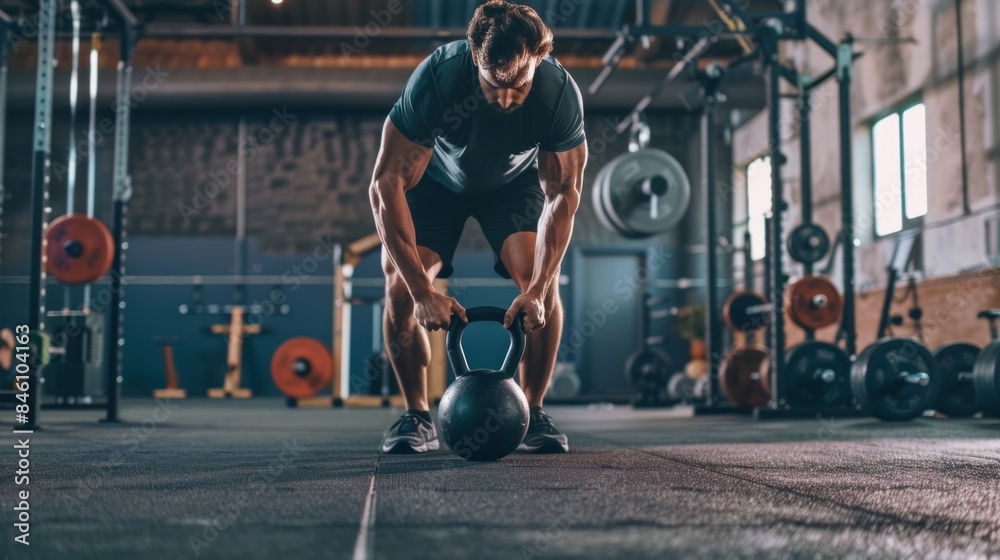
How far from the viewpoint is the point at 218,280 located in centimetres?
876

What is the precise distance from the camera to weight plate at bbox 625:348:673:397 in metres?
6.45

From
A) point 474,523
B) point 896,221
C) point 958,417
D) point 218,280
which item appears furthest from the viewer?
point 218,280

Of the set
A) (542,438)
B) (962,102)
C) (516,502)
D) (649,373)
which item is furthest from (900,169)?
(516,502)

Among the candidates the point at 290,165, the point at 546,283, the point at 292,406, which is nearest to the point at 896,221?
the point at 292,406

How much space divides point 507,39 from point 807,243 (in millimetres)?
→ 3532

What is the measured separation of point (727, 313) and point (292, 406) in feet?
9.56

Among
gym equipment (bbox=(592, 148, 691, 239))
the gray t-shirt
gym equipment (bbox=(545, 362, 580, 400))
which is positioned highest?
gym equipment (bbox=(592, 148, 691, 239))

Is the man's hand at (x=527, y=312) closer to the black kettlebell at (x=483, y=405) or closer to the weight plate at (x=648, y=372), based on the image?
the black kettlebell at (x=483, y=405)

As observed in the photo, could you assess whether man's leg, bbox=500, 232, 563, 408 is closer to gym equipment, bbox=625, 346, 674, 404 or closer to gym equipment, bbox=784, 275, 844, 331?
gym equipment, bbox=784, 275, 844, 331

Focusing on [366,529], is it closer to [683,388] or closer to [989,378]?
[989,378]

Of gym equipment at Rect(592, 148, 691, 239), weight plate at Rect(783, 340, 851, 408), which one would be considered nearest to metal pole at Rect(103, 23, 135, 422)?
gym equipment at Rect(592, 148, 691, 239)

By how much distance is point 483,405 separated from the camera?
178 cm

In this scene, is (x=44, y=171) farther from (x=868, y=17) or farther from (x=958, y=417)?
(x=868, y=17)

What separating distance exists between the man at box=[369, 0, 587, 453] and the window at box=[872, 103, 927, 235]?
4.06m
